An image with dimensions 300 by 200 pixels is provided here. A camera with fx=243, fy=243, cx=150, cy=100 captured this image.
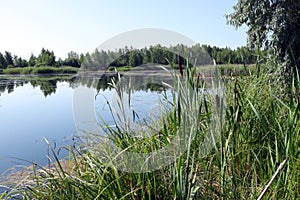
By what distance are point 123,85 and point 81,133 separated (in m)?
0.40

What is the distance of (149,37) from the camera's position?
137cm

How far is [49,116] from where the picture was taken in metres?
6.71

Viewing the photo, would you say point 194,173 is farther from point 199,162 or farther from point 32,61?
point 32,61

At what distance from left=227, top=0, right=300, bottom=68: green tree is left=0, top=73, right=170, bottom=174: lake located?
2445 millimetres

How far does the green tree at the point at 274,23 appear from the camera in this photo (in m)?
3.66

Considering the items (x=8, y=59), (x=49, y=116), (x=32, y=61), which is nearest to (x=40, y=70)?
(x=32, y=61)

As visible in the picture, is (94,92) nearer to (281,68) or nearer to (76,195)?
(76,195)

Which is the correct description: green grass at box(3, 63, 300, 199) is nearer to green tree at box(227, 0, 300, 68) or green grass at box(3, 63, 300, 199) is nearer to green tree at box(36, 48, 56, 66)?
green tree at box(227, 0, 300, 68)

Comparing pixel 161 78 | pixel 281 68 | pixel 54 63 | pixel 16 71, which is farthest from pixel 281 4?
pixel 16 71

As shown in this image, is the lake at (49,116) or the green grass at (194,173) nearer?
the green grass at (194,173)

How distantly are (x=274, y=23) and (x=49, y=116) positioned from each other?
19.0ft

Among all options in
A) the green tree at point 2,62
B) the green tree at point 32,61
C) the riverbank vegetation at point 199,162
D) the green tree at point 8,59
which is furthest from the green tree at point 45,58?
the riverbank vegetation at point 199,162

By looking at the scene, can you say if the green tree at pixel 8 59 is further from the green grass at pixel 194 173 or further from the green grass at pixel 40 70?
the green grass at pixel 194 173

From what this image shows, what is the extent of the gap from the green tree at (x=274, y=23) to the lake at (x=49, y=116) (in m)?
2.44
